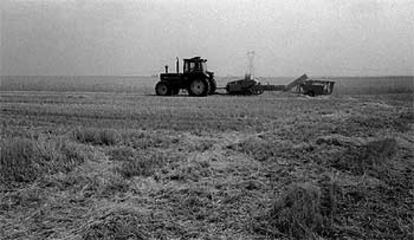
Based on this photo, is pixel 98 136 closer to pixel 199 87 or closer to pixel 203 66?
pixel 199 87

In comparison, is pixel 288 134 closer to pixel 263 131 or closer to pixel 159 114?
pixel 263 131

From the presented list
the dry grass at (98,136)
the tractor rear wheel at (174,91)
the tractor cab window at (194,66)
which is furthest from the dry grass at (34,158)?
the tractor rear wheel at (174,91)

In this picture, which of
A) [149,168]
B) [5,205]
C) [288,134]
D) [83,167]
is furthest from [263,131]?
[5,205]

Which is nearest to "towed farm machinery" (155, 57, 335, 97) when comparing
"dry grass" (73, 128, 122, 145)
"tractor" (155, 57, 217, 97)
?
"tractor" (155, 57, 217, 97)

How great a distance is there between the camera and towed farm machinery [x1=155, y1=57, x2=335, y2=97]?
2487 centimetres

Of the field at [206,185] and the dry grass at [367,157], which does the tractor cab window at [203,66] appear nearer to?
the field at [206,185]

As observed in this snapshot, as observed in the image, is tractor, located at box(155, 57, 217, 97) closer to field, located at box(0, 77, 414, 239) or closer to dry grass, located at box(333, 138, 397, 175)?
field, located at box(0, 77, 414, 239)

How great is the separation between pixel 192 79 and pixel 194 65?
91cm

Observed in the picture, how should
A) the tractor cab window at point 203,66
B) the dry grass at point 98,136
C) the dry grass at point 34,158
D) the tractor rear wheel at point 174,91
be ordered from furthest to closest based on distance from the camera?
the tractor rear wheel at point 174,91
the tractor cab window at point 203,66
the dry grass at point 98,136
the dry grass at point 34,158

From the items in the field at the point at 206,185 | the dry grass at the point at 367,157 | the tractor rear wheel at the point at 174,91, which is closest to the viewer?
the field at the point at 206,185

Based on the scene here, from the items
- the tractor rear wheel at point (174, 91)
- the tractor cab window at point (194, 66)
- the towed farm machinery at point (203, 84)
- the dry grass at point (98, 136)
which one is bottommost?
the dry grass at point (98, 136)

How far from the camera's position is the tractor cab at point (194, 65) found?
81.0ft

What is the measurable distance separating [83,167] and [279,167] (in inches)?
143

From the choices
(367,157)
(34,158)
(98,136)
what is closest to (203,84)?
(98,136)
